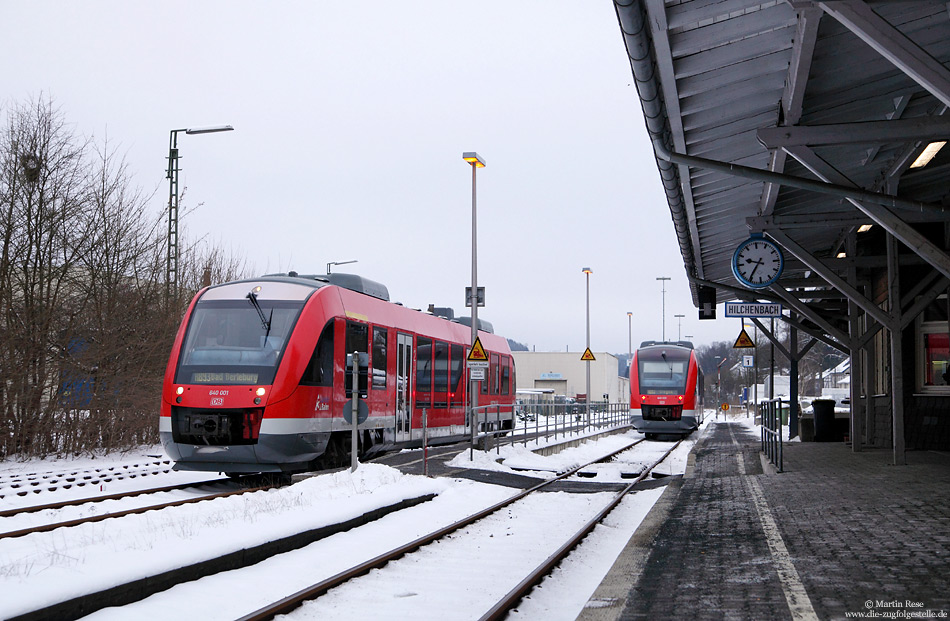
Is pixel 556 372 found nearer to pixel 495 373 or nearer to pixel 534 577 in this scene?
pixel 495 373

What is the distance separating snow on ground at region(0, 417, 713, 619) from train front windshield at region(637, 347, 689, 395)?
1953 centimetres

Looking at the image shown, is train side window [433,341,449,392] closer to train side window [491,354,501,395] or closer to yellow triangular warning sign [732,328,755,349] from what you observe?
train side window [491,354,501,395]

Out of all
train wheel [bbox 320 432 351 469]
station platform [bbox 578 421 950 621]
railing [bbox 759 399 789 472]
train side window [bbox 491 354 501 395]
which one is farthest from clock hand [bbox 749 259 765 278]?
train side window [bbox 491 354 501 395]

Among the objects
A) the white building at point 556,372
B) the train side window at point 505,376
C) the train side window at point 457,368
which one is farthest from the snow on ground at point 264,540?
the white building at point 556,372

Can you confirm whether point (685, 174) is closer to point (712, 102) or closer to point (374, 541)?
point (712, 102)

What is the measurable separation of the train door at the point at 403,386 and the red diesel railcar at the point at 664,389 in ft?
53.8

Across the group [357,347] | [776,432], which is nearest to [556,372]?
[776,432]

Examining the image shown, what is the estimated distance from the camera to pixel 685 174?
13047 mm

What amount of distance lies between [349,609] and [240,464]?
724cm

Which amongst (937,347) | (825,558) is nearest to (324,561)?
(825,558)

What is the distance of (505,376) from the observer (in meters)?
29.7

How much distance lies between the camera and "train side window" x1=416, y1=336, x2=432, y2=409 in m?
19.6

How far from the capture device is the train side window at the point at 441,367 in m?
21.0

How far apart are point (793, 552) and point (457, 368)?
48.4 feet
